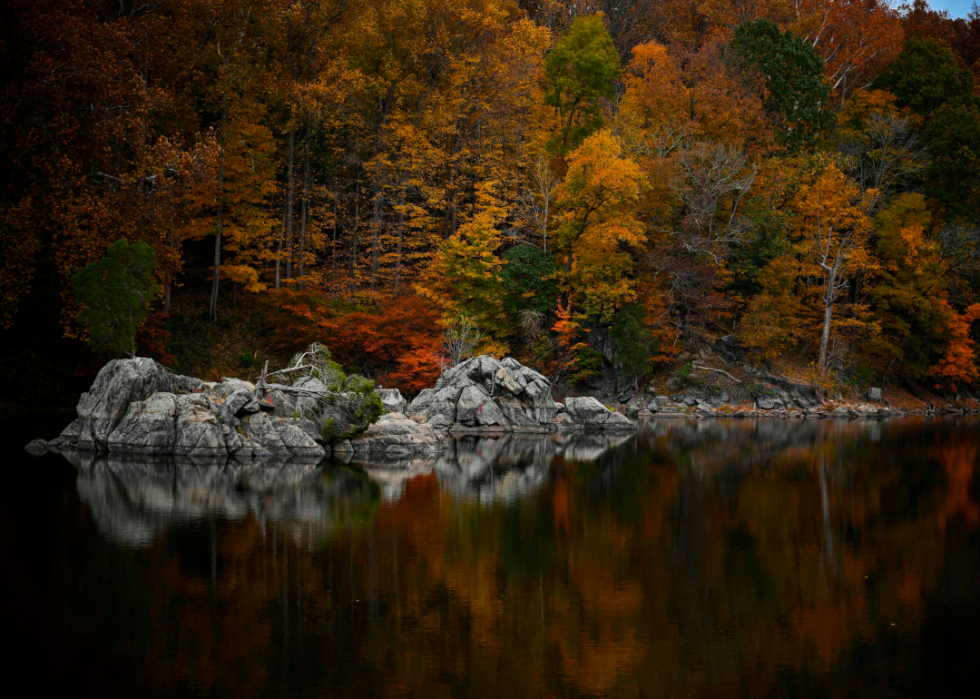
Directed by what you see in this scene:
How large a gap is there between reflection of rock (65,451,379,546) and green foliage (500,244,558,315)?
62.7ft

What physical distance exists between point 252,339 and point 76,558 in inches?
1015

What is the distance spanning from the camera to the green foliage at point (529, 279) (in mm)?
38750

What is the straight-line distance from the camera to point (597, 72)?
1654 inches

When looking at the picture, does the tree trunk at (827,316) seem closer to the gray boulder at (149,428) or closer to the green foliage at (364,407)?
the green foliage at (364,407)

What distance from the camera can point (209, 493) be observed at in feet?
55.1

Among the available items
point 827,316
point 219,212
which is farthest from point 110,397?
point 827,316

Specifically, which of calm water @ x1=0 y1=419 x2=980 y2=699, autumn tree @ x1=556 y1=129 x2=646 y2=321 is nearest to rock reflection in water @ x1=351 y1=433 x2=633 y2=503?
calm water @ x1=0 y1=419 x2=980 y2=699

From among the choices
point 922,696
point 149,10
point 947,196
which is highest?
point 149,10

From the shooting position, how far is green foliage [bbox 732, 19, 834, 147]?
142 feet

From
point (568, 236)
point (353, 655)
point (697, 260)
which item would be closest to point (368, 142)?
point (568, 236)

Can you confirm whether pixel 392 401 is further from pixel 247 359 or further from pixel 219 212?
pixel 219 212

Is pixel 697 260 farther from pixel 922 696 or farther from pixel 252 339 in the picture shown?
pixel 922 696

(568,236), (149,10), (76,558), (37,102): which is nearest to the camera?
(76,558)

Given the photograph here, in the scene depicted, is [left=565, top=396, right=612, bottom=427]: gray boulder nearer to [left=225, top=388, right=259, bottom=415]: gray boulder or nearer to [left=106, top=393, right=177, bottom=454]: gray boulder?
[left=225, top=388, right=259, bottom=415]: gray boulder
